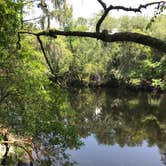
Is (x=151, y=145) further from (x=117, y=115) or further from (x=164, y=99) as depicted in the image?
(x=164, y=99)

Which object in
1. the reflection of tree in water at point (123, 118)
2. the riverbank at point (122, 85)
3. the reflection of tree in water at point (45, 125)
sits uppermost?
the reflection of tree in water at point (45, 125)

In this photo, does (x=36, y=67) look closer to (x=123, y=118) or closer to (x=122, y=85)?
(x=123, y=118)

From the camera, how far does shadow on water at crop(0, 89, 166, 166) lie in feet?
40.3

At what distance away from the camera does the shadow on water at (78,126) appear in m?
12.3

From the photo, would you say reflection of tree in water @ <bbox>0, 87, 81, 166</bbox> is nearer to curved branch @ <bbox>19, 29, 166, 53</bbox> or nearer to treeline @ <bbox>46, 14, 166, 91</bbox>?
curved branch @ <bbox>19, 29, 166, 53</bbox>

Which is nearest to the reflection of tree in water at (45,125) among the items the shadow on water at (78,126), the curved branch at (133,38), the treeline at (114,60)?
the shadow on water at (78,126)

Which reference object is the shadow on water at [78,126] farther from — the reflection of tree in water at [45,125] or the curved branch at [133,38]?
the curved branch at [133,38]

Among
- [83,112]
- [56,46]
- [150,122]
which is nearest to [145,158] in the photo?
[150,122]

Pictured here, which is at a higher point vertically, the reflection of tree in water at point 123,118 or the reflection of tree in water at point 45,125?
the reflection of tree in water at point 45,125

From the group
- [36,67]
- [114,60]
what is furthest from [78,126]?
[114,60]

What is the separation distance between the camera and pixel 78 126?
114ft

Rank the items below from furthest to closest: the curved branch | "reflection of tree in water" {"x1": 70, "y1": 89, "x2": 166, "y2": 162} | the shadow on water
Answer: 1. "reflection of tree in water" {"x1": 70, "y1": 89, "x2": 166, "y2": 162}
2. the shadow on water
3. the curved branch

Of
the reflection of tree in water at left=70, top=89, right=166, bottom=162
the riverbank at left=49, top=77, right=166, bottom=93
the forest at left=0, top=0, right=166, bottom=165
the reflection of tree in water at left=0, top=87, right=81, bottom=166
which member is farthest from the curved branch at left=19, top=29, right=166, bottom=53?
the riverbank at left=49, top=77, right=166, bottom=93

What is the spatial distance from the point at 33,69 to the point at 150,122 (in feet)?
78.8
